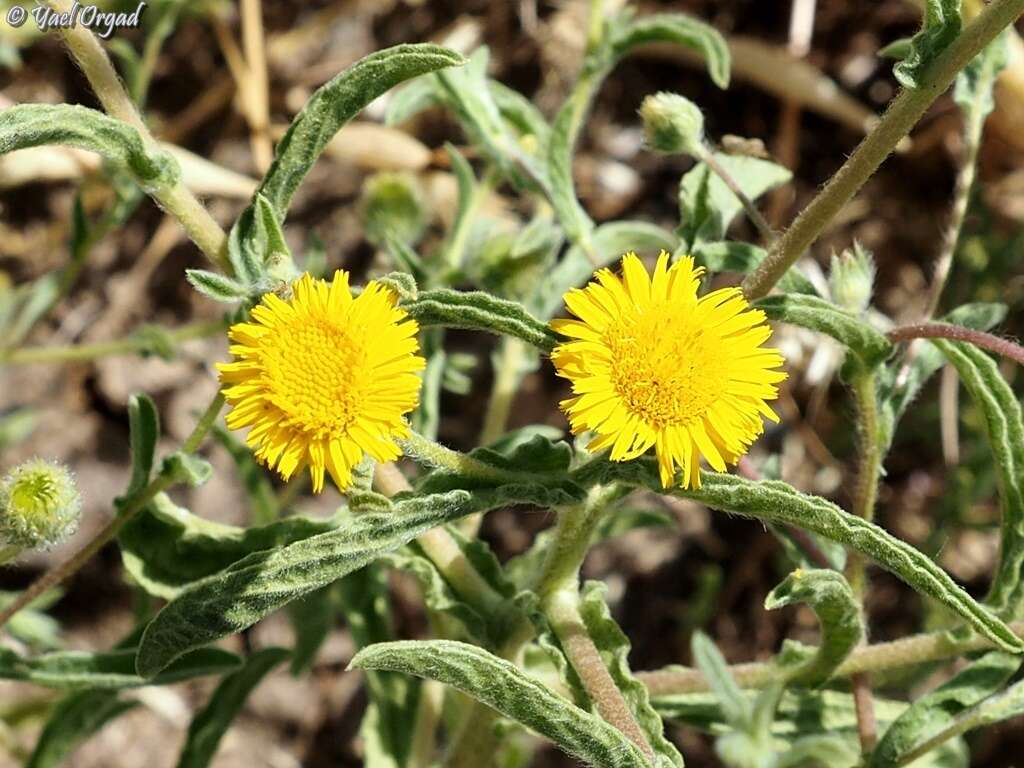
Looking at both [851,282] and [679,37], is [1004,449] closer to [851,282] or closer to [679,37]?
[851,282]

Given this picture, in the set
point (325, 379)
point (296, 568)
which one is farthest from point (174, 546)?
point (325, 379)

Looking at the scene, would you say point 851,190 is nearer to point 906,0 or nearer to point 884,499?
point 884,499

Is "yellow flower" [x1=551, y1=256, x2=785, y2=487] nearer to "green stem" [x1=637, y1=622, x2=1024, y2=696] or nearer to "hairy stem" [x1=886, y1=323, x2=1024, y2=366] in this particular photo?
"hairy stem" [x1=886, y1=323, x2=1024, y2=366]

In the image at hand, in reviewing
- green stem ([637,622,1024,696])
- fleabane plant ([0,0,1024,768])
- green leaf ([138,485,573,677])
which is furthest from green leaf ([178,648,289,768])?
green stem ([637,622,1024,696])

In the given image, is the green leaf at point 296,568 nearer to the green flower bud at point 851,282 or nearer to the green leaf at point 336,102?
→ the green leaf at point 336,102

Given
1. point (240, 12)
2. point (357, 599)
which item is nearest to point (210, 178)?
point (240, 12)
